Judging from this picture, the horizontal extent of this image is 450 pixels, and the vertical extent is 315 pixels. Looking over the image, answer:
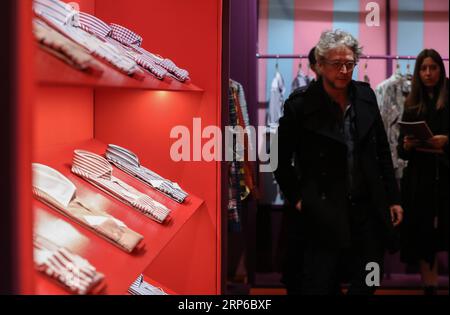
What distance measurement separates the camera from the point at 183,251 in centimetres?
246

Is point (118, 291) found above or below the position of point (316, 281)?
above

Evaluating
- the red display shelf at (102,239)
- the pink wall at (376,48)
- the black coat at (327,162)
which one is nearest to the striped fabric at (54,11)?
the red display shelf at (102,239)

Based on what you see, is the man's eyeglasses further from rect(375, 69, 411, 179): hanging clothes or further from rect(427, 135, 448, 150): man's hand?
rect(375, 69, 411, 179): hanging clothes

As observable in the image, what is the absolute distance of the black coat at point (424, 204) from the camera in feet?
12.3

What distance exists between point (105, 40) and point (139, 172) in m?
0.48

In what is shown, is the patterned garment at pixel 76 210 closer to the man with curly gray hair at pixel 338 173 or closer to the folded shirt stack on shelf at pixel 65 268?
the folded shirt stack on shelf at pixel 65 268

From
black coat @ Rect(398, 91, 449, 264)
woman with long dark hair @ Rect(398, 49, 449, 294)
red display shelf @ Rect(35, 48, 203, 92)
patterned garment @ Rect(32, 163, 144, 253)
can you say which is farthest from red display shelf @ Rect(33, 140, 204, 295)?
black coat @ Rect(398, 91, 449, 264)

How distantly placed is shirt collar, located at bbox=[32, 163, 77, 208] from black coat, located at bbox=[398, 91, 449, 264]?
2504 mm

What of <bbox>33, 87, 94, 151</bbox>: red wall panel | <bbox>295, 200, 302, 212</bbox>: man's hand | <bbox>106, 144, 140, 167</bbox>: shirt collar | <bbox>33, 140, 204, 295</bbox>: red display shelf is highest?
<bbox>33, 87, 94, 151</bbox>: red wall panel

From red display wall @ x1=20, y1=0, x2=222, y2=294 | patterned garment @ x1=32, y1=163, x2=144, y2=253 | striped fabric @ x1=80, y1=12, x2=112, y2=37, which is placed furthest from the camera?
red display wall @ x1=20, y1=0, x2=222, y2=294

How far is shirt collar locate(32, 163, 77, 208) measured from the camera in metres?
1.48

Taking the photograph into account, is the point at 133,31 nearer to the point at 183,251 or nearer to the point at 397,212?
the point at 183,251
